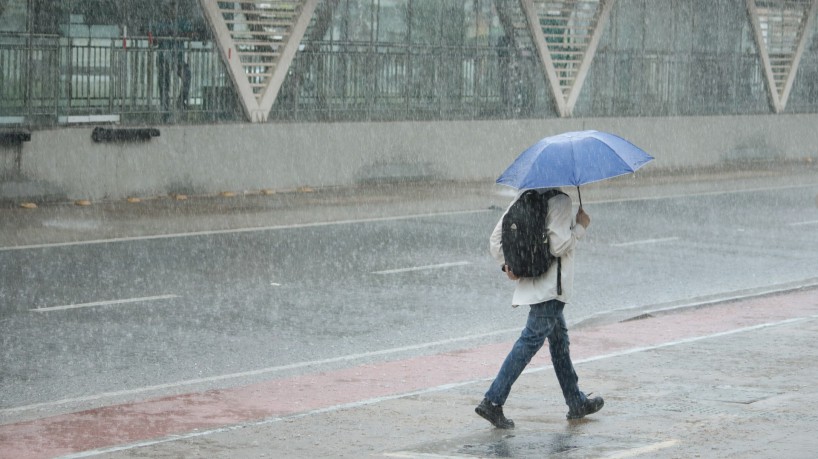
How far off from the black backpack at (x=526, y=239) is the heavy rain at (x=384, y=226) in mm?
230

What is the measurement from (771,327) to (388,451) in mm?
5255

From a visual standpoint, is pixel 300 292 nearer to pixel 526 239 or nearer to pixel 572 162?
pixel 526 239

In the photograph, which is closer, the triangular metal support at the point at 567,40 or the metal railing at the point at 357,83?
the metal railing at the point at 357,83

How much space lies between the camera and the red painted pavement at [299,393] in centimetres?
779

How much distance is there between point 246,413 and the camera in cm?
840

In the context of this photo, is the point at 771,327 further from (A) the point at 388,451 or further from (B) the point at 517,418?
(A) the point at 388,451

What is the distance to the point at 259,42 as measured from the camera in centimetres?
2255

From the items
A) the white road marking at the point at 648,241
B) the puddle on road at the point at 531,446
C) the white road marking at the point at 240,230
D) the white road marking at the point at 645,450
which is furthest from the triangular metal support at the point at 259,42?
the white road marking at the point at 645,450

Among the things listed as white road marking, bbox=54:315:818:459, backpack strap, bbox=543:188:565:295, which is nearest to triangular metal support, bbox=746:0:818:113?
white road marking, bbox=54:315:818:459

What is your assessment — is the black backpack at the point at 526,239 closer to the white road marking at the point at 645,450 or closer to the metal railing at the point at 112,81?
the white road marking at the point at 645,450

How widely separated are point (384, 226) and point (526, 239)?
1097 centimetres

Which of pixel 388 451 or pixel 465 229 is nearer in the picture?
pixel 388 451

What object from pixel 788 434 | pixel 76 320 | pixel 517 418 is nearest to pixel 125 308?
pixel 76 320

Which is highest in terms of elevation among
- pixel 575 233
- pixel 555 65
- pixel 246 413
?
pixel 555 65
